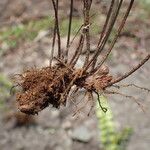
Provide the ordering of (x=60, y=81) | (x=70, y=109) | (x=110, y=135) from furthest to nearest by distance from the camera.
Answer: (x=70, y=109), (x=110, y=135), (x=60, y=81)

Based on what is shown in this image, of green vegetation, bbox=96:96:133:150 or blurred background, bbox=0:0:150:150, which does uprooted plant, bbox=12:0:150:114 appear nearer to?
blurred background, bbox=0:0:150:150

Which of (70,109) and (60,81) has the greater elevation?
(70,109)

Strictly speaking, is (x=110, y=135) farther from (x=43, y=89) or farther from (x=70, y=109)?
(x=43, y=89)

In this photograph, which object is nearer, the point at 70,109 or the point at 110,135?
the point at 110,135

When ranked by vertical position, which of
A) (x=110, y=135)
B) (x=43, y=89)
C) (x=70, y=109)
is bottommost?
(x=43, y=89)

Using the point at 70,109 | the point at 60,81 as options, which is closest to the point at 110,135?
the point at 70,109

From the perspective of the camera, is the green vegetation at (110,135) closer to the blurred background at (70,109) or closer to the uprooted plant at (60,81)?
the blurred background at (70,109)

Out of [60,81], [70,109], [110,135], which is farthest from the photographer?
[70,109]

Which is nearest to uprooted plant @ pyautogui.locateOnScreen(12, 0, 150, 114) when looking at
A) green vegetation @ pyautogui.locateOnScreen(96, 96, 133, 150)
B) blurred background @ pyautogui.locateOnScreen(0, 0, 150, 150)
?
blurred background @ pyautogui.locateOnScreen(0, 0, 150, 150)
